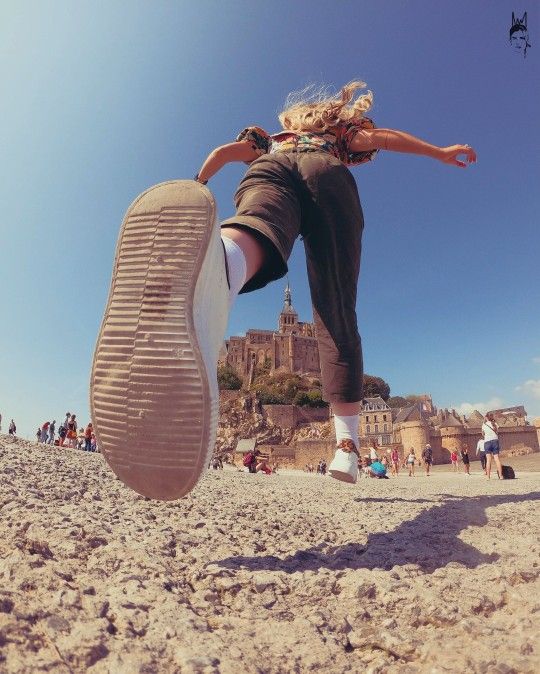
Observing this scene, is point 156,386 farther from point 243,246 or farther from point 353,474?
point 353,474

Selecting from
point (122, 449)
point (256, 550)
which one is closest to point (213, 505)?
point (256, 550)

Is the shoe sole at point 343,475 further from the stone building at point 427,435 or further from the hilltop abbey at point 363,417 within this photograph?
the stone building at point 427,435

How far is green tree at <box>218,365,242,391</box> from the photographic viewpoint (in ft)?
213

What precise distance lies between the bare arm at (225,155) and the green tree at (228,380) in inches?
2441

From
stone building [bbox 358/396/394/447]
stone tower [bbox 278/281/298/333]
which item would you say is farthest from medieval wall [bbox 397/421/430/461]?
stone tower [bbox 278/281/298/333]

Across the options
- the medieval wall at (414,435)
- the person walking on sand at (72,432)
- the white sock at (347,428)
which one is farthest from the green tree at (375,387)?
the white sock at (347,428)

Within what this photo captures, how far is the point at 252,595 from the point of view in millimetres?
1088

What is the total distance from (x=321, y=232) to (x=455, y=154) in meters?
1.03

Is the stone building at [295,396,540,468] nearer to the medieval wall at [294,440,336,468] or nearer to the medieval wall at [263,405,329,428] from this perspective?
the medieval wall at [294,440,336,468]

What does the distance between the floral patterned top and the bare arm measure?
0.03 meters

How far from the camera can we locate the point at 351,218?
218 cm

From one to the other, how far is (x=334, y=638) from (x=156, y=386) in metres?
0.67

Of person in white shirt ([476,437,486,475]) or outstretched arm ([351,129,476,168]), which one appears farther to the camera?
person in white shirt ([476,437,486,475])

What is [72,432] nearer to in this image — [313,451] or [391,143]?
[391,143]
